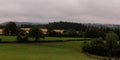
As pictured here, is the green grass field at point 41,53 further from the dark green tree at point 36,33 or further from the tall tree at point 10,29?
the tall tree at point 10,29

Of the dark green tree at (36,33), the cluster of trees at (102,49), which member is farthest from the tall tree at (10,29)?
the cluster of trees at (102,49)

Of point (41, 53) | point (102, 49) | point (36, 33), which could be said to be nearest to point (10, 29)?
point (36, 33)

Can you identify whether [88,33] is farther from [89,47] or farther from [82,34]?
[89,47]

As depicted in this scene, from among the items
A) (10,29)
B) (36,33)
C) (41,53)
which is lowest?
(41,53)

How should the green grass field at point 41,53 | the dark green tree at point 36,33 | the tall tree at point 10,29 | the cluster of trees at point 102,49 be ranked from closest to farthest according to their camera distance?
the green grass field at point 41,53
the cluster of trees at point 102,49
the dark green tree at point 36,33
the tall tree at point 10,29

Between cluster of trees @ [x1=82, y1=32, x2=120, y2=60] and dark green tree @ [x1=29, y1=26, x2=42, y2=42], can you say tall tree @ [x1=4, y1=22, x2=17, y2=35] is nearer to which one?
dark green tree @ [x1=29, y1=26, x2=42, y2=42]

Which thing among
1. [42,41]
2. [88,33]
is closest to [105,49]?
[42,41]

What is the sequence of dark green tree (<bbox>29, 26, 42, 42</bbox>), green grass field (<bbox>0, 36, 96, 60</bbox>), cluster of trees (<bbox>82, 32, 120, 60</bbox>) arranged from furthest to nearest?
dark green tree (<bbox>29, 26, 42, 42</bbox>) < cluster of trees (<bbox>82, 32, 120, 60</bbox>) < green grass field (<bbox>0, 36, 96, 60</bbox>)

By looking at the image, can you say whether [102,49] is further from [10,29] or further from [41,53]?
[10,29]

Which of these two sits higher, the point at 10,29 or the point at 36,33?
the point at 10,29

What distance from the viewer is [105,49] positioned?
8156cm

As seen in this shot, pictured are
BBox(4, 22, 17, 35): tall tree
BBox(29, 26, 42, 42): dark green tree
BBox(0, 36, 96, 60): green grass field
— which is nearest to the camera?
BBox(0, 36, 96, 60): green grass field

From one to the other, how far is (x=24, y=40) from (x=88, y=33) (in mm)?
41099

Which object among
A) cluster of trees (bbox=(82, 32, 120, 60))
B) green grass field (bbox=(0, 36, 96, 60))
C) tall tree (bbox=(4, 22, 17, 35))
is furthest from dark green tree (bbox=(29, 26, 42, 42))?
tall tree (bbox=(4, 22, 17, 35))
